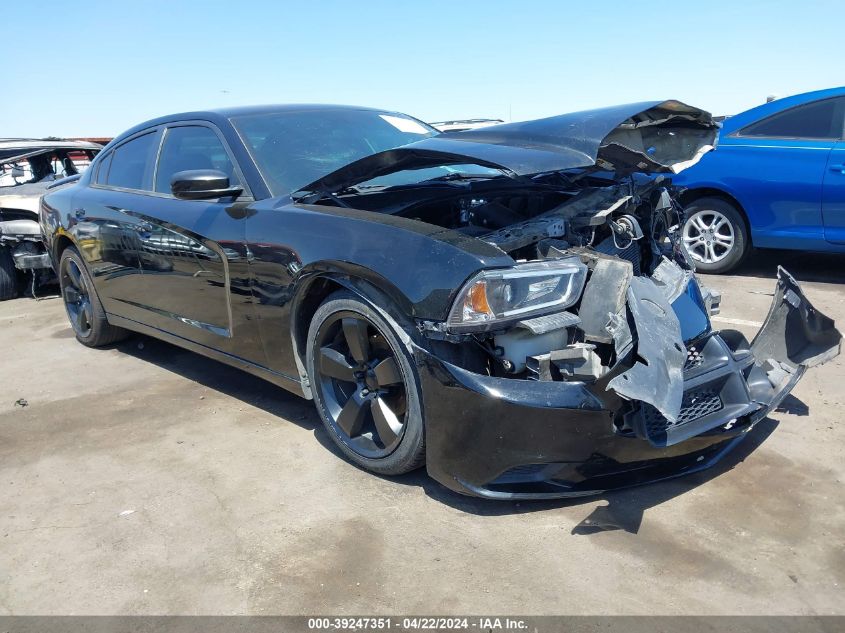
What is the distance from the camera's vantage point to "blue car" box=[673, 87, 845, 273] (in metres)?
5.66

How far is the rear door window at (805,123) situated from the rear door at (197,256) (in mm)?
4682

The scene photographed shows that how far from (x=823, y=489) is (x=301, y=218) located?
2425 millimetres

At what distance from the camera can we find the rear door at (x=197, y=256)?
3441 mm

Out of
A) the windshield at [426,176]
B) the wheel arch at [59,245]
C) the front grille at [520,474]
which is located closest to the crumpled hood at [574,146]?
the windshield at [426,176]

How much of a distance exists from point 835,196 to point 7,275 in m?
7.98

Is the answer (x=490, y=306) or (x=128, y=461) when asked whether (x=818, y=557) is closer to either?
(x=490, y=306)

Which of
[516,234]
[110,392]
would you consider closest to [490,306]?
[516,234]

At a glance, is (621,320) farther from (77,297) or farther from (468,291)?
(77,297)

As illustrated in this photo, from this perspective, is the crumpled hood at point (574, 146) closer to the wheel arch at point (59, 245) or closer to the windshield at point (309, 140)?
the windshield at point (309, 140)

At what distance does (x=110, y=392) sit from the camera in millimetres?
4414

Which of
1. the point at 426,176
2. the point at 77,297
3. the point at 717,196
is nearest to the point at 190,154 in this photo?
the point at 426,176

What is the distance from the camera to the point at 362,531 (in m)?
2.65

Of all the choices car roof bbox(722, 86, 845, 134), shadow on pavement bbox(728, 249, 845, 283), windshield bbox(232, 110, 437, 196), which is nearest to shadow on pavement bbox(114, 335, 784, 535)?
windshield bbox(232, 110, 437, 196)

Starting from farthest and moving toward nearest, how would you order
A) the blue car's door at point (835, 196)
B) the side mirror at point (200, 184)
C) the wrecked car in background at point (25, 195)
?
the wrecked car in background at point (25, 195)
the blue car's door at point (835, 196)
the side mirror at point (200, 184)
